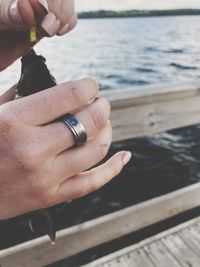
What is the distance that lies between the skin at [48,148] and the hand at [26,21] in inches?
0.8

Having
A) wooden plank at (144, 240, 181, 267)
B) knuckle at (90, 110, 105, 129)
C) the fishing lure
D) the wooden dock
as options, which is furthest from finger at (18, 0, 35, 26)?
wooden plank at (144, 240, 181, 267)

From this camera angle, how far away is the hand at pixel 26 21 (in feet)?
3.58

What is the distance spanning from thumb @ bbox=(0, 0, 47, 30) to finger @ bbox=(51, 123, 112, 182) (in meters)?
0.47

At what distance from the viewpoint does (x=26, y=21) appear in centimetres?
112

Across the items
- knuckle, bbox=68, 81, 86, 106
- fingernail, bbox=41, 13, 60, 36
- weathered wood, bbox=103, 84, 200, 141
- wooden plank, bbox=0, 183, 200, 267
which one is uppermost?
fingernail, bbox=41, 13, 60, 36

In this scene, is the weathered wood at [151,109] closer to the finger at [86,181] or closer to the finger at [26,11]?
the finger at [86,181]

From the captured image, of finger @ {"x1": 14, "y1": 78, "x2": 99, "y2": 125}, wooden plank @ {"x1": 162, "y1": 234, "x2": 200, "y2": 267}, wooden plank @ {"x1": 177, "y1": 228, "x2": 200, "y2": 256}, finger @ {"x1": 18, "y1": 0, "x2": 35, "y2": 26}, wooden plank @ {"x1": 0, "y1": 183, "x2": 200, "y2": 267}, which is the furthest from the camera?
wooden plank @ {"x1": 177, "y1": 228, "x2": 200, "y2": 256}

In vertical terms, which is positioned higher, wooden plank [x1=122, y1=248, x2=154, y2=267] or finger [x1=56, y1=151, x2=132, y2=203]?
finger [x1=56, y1=151, x2=132, y2=203]

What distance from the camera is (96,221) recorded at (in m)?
2.84

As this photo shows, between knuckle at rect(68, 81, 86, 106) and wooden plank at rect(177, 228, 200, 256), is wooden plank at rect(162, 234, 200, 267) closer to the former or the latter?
wooden plank at rect(177, 228, 200, 256)

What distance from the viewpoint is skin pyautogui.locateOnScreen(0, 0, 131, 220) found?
38.4 inches

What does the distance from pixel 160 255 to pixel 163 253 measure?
4 centimetres

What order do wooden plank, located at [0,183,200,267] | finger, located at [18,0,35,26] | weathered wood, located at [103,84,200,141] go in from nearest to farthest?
finger, located at [18,0,35,26]
weathered wood, located at [103,84,200,141]
wooden plank, located at [0,183,200,267]

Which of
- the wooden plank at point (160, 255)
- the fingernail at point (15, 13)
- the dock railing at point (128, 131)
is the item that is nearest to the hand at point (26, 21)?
the fingernail at point (15, 13)
